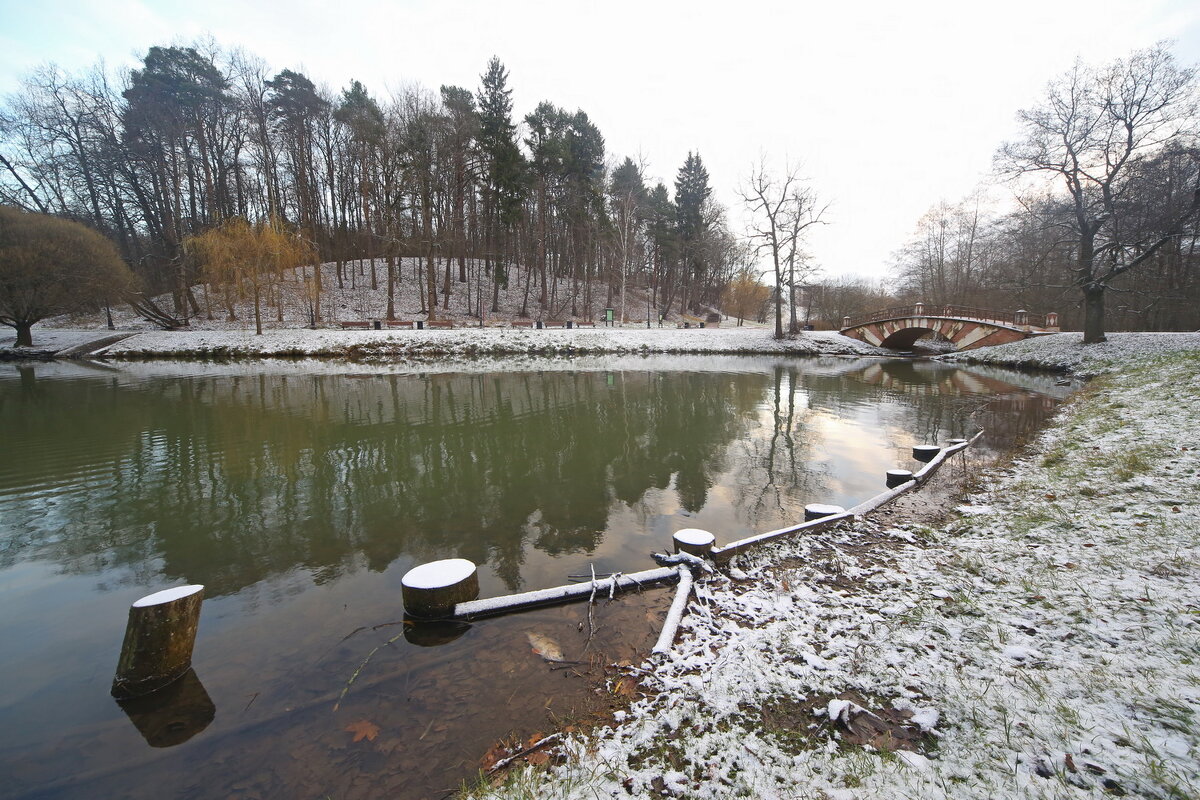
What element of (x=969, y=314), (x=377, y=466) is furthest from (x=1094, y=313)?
(x=377, y=466)

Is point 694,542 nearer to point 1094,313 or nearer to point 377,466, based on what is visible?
point 377,466

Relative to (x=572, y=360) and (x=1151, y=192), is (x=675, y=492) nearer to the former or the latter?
(x=572, y=360)

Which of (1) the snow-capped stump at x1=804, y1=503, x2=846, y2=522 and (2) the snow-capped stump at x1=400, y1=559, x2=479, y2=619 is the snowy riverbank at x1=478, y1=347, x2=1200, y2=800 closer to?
(1) the snow-capped stump at x1=804, y1=503, x2=846, y2=522

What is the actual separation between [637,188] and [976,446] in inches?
1854

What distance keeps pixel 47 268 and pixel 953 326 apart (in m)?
56.5

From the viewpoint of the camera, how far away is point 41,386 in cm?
1827

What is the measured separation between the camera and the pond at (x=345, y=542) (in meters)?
3.24

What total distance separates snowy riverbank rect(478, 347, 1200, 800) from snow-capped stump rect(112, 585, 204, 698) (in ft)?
9.64

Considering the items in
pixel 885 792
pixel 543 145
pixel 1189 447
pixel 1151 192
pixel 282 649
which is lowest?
pixel 282 649

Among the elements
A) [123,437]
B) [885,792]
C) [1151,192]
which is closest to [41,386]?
[123,437]

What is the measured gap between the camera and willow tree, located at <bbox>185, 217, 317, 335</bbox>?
93.9 feet

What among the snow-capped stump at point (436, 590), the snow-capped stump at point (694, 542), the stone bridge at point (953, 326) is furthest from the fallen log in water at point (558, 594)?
the stone bridge at point (953, 326)

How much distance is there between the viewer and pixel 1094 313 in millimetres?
23594

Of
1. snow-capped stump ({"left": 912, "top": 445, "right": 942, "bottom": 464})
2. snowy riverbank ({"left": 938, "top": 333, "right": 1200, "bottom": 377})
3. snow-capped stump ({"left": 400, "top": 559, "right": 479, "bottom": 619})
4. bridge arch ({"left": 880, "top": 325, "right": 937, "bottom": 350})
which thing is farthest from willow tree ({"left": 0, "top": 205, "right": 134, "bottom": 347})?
bridge arch ({"left": 880, "top": 325, "right": 937, "bottom": 350})
